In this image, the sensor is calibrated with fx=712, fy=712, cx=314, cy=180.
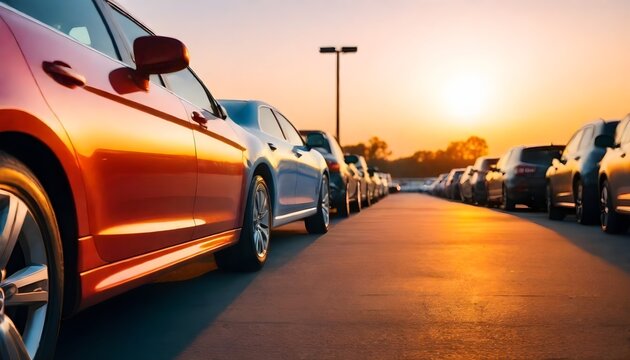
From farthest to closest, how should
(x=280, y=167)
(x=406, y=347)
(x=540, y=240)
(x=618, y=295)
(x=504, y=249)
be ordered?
(x=540, y=240) < (x=504, y=249) < (x=280, y=167) < (x=618, y=295) < (x=406, y=347)

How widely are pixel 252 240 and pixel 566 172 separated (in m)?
7.72

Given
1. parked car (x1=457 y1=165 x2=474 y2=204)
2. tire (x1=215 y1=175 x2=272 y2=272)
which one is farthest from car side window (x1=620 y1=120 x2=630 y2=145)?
parked car (x1=457 y1=165 x2=474 y2=204)

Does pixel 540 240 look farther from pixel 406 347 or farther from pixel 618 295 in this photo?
pixel 406 347

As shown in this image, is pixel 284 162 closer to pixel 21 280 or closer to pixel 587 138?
pixel 21 280

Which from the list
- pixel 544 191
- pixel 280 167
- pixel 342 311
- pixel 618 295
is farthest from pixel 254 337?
pixel 544 191

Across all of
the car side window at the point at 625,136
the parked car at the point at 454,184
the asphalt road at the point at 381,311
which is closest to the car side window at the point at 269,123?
the asphalt road at the point at 381,311

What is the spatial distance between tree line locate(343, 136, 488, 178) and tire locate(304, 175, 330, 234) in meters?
128

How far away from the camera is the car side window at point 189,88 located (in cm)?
481

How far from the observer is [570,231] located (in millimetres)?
10203

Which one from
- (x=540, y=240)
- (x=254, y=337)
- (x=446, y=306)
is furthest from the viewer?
(x=540, y=240)

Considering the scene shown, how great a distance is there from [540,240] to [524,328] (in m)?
5.24

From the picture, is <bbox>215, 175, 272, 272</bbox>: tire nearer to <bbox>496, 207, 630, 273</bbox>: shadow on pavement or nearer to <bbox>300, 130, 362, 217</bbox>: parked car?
<bbox>496, 207, 630, 273</bbox>: shadow on pavement

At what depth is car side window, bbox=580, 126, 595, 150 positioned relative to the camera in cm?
1142

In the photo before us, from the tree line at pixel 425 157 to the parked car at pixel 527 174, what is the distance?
399 ft
